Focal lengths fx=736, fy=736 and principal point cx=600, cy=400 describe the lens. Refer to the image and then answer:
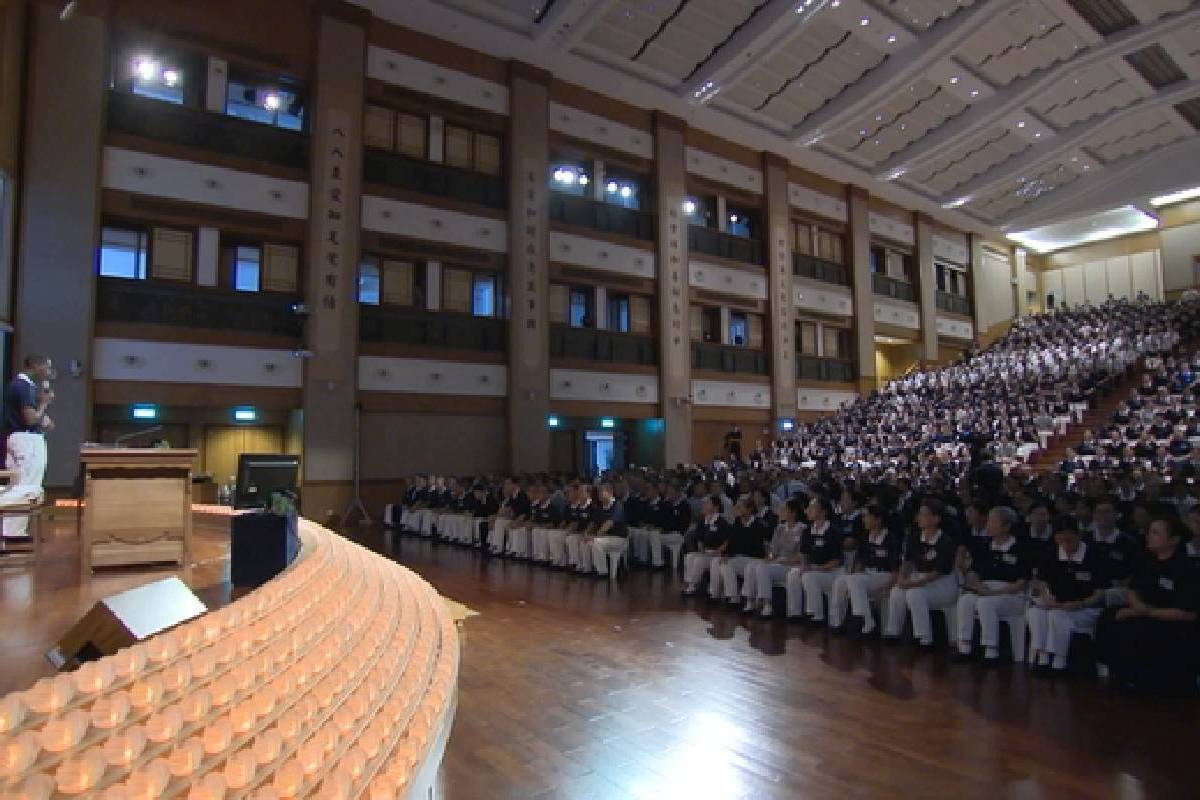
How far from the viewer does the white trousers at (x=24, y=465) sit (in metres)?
4.77

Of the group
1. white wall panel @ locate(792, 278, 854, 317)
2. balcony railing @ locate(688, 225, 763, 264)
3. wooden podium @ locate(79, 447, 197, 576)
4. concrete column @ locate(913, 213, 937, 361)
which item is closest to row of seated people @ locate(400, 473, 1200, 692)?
wooden podium @ locate(79, 447, 197, 576)

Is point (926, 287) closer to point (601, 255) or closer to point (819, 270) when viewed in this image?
point (819, 270)

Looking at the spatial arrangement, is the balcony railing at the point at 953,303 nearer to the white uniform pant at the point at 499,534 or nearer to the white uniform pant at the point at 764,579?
the white uniform pant at the point at 499,534

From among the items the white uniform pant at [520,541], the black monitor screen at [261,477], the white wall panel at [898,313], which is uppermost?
the white wall panel at [898,313]

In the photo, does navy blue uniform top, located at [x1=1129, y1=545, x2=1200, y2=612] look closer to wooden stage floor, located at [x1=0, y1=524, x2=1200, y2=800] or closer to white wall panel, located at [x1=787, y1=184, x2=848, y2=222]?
wooden stage floor, located at [x1=0, y1=524, x2=1200, y2=800]

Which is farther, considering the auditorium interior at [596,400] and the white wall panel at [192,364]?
the white wall panel at [192,364]

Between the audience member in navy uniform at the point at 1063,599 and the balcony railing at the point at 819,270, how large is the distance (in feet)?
51.6

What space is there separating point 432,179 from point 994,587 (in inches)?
476

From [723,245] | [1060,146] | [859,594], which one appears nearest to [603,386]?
[723,245]

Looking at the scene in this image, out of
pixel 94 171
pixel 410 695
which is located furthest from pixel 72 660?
pixel 94 171

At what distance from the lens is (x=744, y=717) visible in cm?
364

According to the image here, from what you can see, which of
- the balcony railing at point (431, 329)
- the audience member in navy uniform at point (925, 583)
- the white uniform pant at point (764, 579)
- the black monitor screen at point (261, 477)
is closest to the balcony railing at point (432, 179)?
the balcony railing at point (431, 329)

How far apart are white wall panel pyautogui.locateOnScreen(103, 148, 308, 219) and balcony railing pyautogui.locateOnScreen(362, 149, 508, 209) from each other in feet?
4.55

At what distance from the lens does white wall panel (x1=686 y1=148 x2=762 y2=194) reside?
17.8 m
